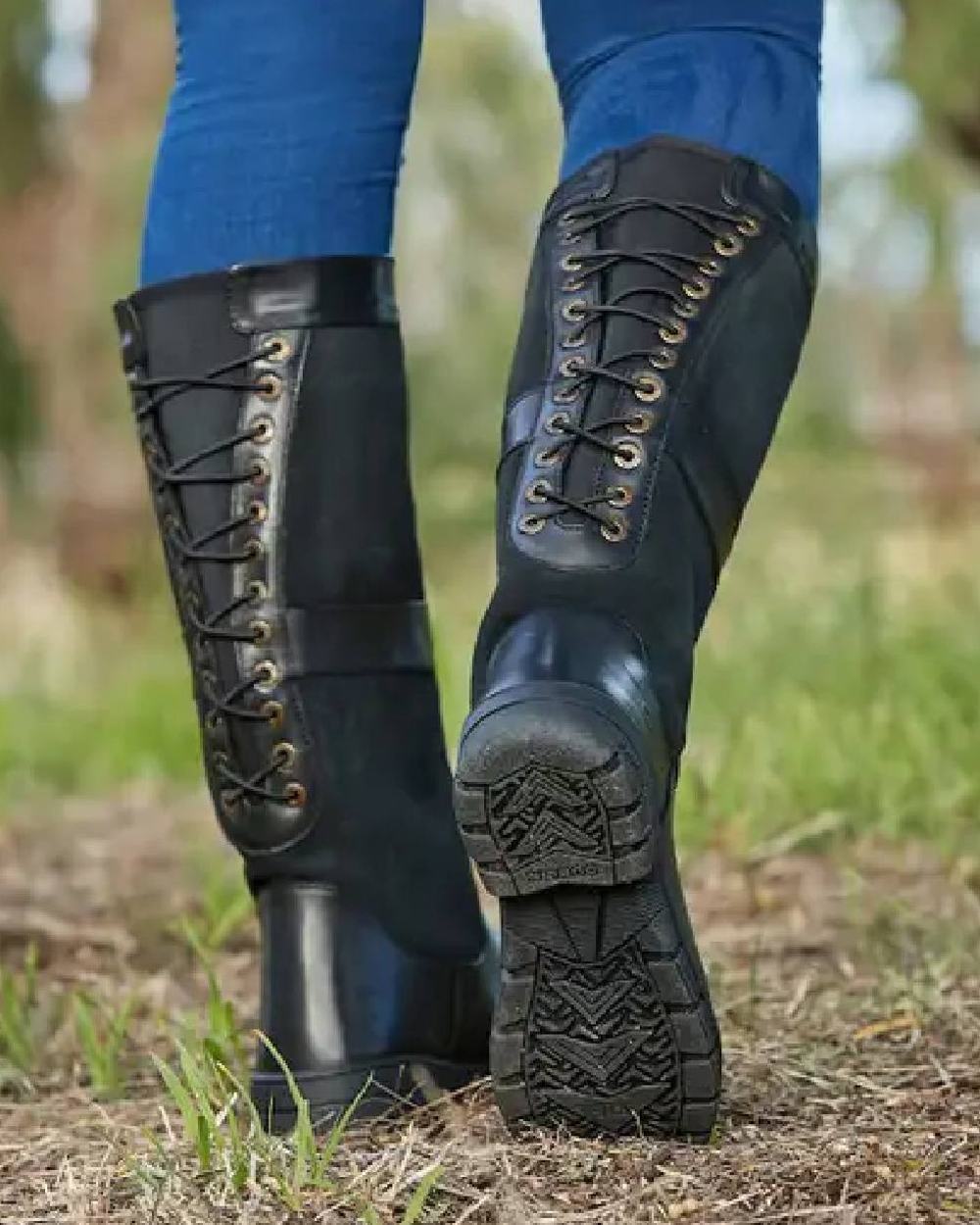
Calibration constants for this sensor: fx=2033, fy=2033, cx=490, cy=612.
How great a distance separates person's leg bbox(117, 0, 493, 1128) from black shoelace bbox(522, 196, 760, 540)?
0.55 feet

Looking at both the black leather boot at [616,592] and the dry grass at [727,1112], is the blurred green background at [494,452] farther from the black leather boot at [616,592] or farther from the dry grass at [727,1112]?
the black leather boot at [616,592]

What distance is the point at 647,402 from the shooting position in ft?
3.53

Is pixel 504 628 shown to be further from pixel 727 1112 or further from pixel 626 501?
pixel 727 1112

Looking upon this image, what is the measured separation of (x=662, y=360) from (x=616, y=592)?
0.14 metres

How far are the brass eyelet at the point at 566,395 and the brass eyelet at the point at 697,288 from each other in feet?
0.27

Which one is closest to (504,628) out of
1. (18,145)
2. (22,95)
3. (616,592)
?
(616,592)

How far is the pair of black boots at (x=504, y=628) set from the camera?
1.00 metres

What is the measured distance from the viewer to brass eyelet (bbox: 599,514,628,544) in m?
1.05

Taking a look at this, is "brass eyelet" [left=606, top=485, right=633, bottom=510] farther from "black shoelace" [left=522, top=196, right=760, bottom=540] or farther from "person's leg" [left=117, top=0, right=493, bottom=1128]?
"person's leg" [left=117, top=0, right=493, bottom=1128]

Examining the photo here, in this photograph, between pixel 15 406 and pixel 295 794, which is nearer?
pixel 295 794

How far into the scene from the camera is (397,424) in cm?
125

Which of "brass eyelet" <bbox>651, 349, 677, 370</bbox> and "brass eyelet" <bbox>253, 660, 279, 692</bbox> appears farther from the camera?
"brass eyelet" <bbox>253, 660, 279, 692</bbox>

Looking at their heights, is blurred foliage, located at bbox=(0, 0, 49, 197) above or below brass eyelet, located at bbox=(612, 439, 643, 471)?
above

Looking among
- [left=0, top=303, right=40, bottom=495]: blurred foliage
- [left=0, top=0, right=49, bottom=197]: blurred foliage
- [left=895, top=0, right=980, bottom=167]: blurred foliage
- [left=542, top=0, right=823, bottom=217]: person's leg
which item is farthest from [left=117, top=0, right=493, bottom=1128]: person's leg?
[left=0, top=0, right=49, bottom=197]: blurred foliage
